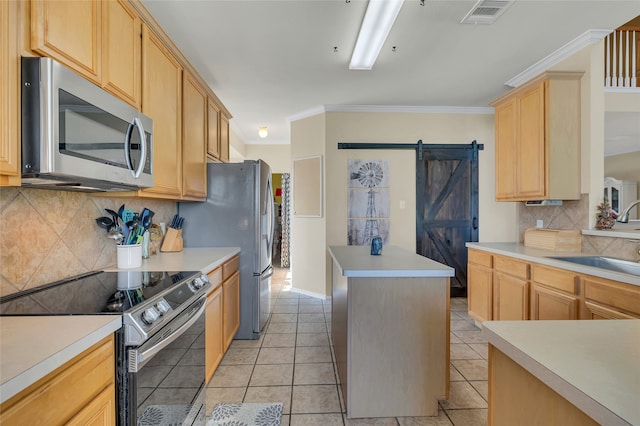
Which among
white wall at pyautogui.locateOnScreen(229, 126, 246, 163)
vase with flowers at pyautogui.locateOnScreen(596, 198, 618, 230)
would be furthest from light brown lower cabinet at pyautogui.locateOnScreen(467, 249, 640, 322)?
white wall at pyautogui.locateOnScreen(229, 126, 246, 163)

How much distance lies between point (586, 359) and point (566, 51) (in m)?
3.14

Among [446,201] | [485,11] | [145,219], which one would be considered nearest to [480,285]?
[446,201]

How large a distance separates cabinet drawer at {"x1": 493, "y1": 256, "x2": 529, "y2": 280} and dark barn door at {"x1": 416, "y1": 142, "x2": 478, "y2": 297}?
1.42m

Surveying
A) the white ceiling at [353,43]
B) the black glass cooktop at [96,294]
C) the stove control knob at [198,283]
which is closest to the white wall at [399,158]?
the white ceiling at [353,43]

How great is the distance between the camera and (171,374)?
1320 mm

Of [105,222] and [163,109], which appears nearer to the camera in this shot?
[105,222]

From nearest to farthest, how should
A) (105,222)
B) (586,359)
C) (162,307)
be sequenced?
(586,359) → (162,307) → (105,222)

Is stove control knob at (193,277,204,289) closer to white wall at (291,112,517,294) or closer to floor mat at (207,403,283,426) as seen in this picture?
floor mat at (207,403,283,426)

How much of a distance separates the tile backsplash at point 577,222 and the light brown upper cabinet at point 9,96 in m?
3.44

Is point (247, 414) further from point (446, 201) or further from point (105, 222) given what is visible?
point (446, 201)

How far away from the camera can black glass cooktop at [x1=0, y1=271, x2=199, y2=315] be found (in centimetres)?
112

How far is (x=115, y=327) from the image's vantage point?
1032 mm

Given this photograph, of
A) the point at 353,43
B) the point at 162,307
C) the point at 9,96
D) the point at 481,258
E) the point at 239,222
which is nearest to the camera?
the point at 9,96

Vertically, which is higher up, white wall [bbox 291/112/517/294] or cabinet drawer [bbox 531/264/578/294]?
white wall [bbox 291/112/517/294]
